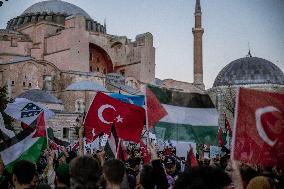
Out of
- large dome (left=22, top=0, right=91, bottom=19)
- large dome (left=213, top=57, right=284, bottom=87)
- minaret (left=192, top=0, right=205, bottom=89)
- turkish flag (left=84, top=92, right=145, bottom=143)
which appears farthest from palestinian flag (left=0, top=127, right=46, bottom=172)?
large dome (left=22, top=0, right=91, bottom=19)

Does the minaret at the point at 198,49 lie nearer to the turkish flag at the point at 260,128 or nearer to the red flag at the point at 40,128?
the red flag at the point at 40,128

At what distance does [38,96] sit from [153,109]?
34817 mm

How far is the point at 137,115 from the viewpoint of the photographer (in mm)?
6914

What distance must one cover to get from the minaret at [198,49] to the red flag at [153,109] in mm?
47810

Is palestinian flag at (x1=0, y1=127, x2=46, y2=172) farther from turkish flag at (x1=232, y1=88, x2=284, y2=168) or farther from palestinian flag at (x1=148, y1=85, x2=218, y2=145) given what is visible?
turkish flag at (x1=232, y1=88, x2=284, y2=168)

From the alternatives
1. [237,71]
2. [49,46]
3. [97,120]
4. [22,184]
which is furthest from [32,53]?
[22,184]

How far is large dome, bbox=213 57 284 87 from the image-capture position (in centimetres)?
4756

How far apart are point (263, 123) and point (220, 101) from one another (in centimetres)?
4380

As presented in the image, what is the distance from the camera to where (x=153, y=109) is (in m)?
5.42

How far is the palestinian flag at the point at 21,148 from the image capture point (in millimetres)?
5926

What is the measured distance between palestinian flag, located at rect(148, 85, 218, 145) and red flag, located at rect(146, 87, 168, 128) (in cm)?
4

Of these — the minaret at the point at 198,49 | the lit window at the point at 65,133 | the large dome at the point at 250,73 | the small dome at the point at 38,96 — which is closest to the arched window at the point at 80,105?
the small dome at the point at 38,96

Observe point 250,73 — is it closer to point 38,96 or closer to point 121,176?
point 38,96

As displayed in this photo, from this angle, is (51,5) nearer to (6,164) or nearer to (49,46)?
(49,46)
